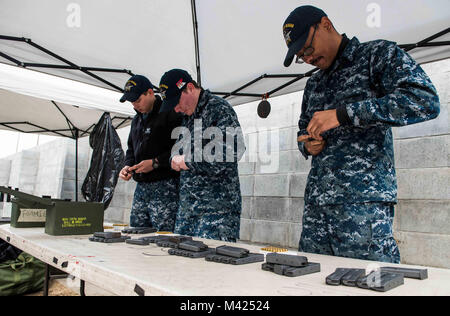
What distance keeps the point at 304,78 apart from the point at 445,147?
1065 millimetres

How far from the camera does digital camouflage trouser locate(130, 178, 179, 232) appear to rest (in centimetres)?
195

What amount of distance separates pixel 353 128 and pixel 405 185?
148cm

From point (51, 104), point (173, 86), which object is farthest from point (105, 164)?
point (173, 86)

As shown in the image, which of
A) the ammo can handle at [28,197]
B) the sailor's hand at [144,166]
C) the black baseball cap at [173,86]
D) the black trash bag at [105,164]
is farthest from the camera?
the black trash bag at [105,164]

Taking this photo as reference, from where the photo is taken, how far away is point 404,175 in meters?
2.30

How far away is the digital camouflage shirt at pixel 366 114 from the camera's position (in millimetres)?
956

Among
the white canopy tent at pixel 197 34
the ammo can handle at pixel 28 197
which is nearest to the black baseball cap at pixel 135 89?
the white canopy tent at pixel 197 34

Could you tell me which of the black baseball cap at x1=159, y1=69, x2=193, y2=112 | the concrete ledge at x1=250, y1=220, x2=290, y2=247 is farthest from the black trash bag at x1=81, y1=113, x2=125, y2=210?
the black baseball cap at x1=159, y1=69, x2=193, y2=112

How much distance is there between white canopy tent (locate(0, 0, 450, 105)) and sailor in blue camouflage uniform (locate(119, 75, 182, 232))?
0.35 meters

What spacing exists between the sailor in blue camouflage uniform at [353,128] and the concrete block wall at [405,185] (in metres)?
1.35

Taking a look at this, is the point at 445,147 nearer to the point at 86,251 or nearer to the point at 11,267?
the point at 86,251

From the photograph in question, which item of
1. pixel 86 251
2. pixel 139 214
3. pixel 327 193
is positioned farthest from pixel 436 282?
pixel 139 214

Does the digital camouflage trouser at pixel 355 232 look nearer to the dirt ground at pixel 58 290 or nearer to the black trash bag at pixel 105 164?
the dirt ground at pixel 58 290

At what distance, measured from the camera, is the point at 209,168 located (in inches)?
61.3
